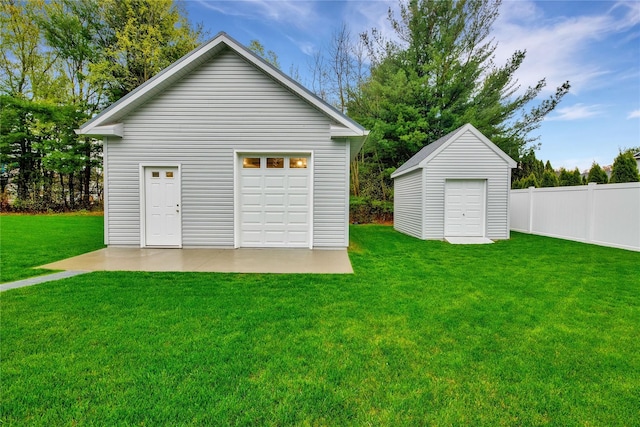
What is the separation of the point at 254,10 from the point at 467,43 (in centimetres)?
1178

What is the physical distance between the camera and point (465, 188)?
427 inches

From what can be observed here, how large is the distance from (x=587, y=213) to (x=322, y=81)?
16167mm

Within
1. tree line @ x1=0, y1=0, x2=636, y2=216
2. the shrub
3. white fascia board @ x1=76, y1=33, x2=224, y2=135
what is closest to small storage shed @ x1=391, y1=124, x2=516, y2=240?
tree line @ x1=0, y1=0, x2=636, y2=216

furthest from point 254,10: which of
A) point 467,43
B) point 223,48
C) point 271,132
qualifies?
point 467,43

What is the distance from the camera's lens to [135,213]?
8312 millimetres

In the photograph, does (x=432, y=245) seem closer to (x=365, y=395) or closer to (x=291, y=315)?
(x=291, y=315)

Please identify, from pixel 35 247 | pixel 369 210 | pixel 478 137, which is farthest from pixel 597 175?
pixel 35 247

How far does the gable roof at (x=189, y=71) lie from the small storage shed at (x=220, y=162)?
0.32ft

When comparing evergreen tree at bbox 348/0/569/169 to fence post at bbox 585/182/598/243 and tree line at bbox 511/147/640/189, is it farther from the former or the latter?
fence post at bbox 585/182/598/243

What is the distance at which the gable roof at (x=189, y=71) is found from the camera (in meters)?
7.68

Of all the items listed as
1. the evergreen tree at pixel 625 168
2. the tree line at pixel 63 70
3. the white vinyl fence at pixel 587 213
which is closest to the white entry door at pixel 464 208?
the white vinyl fence at pixel 587 213

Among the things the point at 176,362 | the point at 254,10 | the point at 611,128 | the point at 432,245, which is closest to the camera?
the point at 176,362

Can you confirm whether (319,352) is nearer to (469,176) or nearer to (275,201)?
(275,201)

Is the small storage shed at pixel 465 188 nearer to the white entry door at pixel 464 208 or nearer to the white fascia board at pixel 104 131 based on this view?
the white entry door at pixel 464 208
